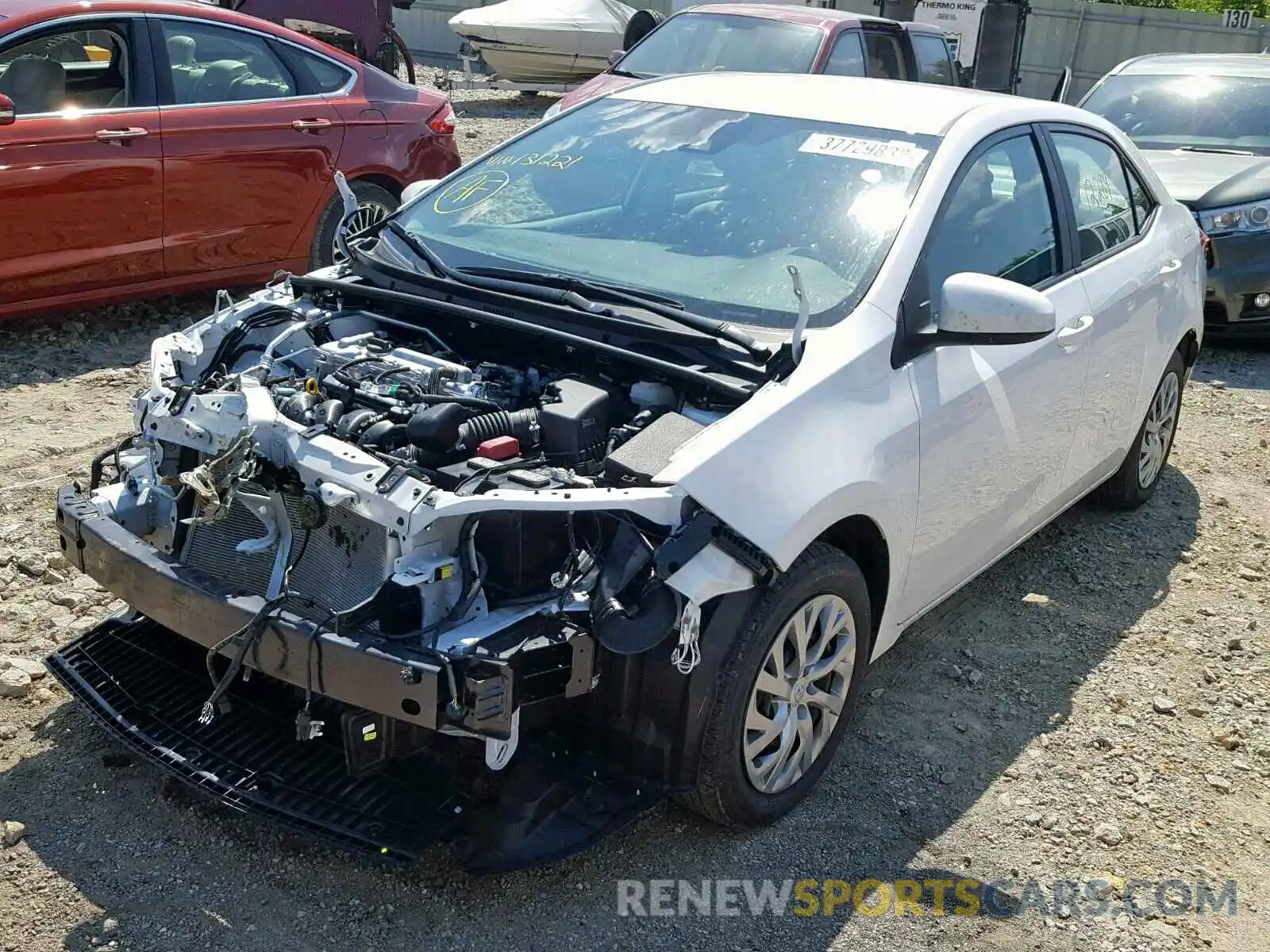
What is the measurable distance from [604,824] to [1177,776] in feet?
6.16

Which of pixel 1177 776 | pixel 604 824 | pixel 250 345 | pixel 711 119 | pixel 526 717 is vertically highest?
pixel 711 119

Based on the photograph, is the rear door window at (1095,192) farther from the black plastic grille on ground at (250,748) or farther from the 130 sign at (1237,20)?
the 130 sign at (1237,20)

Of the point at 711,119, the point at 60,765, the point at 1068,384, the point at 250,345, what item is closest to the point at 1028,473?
the point at 1068,384

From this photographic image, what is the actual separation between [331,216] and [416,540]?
4965 millimetres

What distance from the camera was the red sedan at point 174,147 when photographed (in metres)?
6.09

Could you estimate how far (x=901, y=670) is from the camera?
424 centimetres

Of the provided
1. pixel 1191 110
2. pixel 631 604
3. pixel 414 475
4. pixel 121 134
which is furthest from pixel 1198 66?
pixel 414 475

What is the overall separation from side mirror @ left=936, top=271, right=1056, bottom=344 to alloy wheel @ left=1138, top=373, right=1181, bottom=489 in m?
2.07

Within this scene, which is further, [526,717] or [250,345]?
[250,345]

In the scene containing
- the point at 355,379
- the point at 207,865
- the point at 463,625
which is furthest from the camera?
the point at 355,379

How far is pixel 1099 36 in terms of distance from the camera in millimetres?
20422

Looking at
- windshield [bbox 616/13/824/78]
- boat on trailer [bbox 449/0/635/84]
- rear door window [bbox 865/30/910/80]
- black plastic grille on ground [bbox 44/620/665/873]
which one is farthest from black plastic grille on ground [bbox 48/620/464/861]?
boat on trailer [bbox 449/0/635/84]

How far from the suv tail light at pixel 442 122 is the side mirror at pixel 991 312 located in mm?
5093

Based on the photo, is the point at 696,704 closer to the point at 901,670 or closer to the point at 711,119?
the point at 901,670
